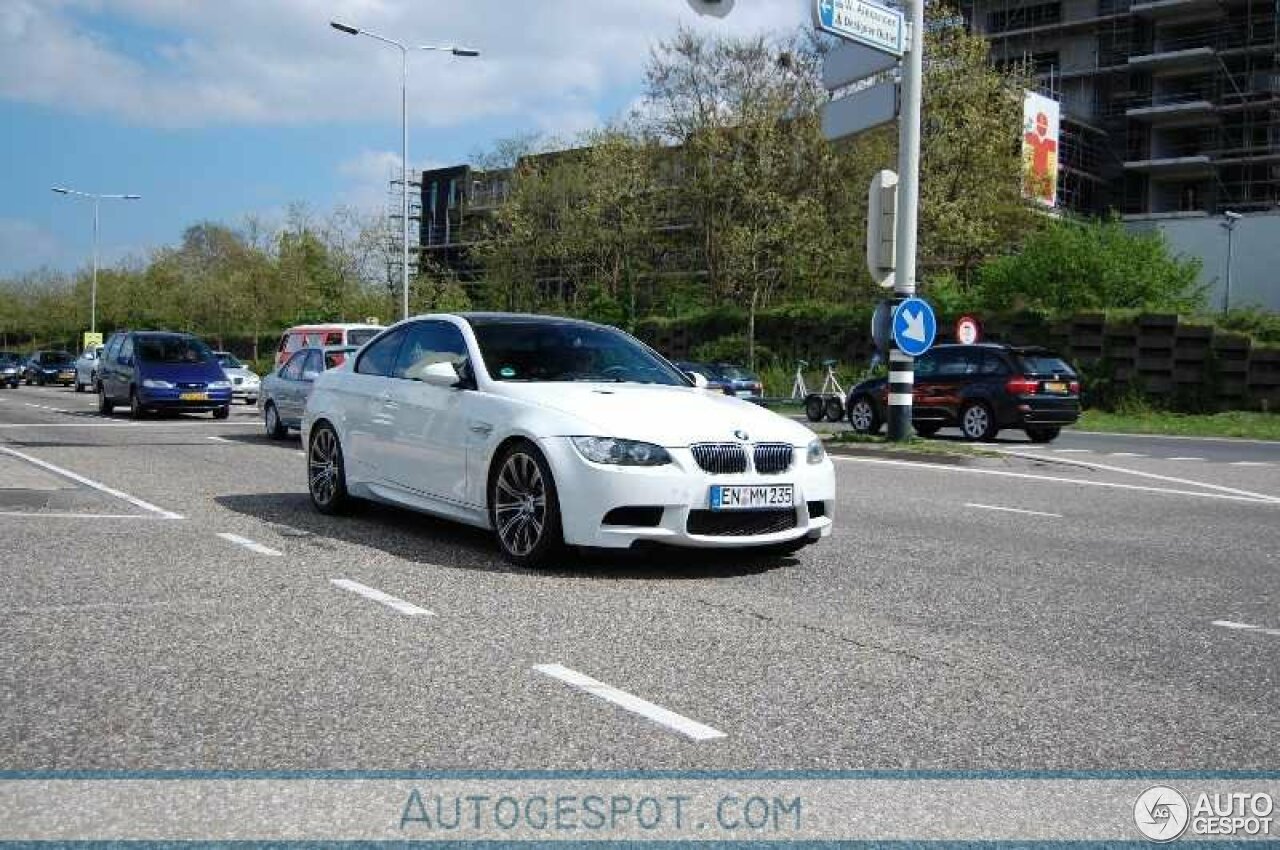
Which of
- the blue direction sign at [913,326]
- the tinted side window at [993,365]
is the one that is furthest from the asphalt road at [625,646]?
the tinted side window at [993,365]

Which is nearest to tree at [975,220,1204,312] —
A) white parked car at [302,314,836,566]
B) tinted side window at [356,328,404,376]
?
tinted side window at [356,328,404,376]

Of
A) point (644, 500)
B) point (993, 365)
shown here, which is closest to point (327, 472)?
point (644, 500)

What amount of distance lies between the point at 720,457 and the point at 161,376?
2014cm

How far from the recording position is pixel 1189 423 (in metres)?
28.6

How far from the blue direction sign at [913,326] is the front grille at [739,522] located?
9.98 metres

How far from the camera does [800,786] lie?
151 inches

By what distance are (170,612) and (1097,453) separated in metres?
15.9

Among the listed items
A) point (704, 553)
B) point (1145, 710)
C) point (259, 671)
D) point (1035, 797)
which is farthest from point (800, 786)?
point (704, 553)

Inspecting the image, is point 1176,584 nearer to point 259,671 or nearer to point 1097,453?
point 259,671

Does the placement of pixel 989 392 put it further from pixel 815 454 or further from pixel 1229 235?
pixel 1229 235

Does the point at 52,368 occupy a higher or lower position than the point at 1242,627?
higher

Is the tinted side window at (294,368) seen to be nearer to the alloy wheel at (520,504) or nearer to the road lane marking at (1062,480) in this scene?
the road lane marking at (1062,480)

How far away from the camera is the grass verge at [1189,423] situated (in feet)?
84.9

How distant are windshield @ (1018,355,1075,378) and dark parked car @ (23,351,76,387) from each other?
45.4 m
